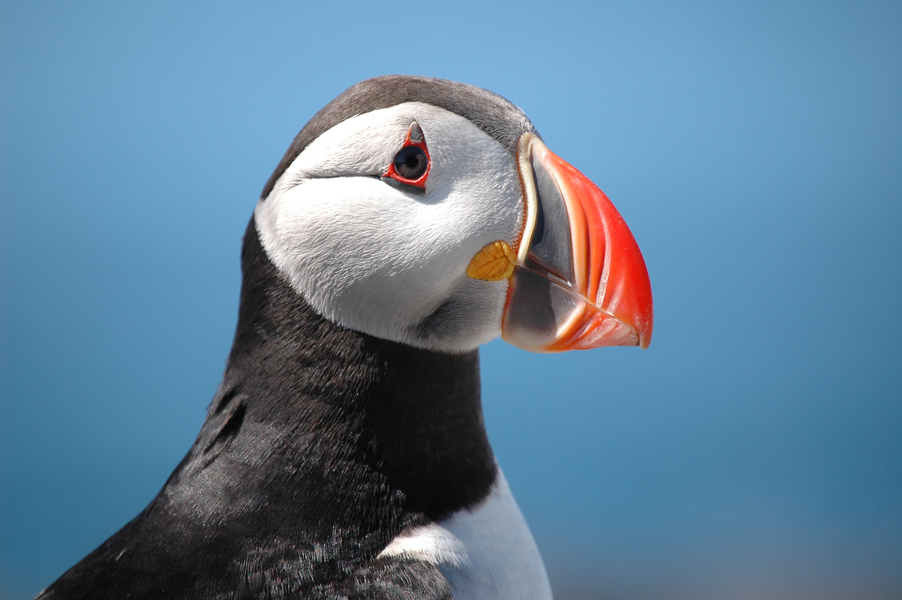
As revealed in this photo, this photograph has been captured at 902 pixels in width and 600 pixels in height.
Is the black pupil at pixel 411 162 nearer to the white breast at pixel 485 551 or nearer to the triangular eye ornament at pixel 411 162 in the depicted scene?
the triangular eye ornament at pixel 411 162

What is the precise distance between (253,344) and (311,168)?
1.08 ft

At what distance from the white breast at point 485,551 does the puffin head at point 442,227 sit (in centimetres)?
33

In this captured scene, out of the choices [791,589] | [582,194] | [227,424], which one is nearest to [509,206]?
[582,194]

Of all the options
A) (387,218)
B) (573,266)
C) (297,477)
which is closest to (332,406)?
(297,477)

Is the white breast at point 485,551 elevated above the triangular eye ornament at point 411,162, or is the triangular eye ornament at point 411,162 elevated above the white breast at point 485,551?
the triangular eye ornament at point 411,162

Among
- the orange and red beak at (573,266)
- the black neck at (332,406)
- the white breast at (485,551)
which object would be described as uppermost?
the orange and red beak at (573,266)

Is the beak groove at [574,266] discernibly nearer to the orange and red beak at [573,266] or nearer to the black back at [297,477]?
the orange and red beak at [573,266]

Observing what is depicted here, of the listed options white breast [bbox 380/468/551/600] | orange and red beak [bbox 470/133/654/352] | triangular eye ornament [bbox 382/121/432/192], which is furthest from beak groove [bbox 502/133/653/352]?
white breast [bbox 380/468/551/600]

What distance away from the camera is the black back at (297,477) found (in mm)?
1231

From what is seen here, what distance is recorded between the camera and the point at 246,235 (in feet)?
4.64

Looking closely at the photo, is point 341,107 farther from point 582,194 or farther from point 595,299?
point 595,299

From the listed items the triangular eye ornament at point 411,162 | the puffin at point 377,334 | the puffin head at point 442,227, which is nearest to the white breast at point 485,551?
the puffin at point 377,334

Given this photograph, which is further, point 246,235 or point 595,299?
point 246,235

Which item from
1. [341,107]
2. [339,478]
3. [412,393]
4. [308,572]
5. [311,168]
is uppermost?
[341,107]
